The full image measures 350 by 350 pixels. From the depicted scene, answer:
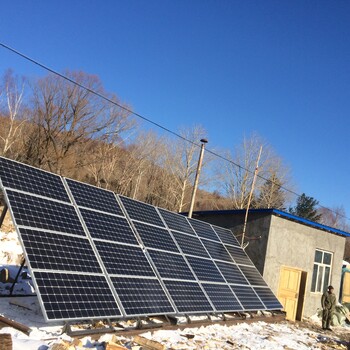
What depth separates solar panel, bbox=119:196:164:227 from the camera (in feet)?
32.1

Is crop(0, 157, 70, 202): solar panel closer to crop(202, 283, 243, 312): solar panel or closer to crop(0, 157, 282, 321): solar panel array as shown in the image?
crop(0, 157, 282, 321): solar panel array

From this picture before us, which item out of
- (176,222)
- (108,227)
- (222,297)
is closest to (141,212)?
(176,222)

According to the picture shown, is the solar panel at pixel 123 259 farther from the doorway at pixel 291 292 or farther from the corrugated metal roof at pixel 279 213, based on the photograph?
the doorway at pixel 291 292

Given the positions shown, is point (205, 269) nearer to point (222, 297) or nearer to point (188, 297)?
point (222, 297)

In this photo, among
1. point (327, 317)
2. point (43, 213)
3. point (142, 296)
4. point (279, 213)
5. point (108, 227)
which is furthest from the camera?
point (279, 213)

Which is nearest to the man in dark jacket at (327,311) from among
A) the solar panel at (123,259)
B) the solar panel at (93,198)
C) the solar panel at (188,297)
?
the solar panel at (188,297)

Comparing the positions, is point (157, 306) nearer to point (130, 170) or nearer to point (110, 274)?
point (110, 274)

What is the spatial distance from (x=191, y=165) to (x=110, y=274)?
37.2 metres

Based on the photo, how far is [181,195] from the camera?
141 ft

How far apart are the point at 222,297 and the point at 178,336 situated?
259cm

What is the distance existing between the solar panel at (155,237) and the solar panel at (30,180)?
2170 millimetres

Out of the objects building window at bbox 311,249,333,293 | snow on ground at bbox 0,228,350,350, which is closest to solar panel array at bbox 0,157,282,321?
snow on ground at bbox 0,228,350,350

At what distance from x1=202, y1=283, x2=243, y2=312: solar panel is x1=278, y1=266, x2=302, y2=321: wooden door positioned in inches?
239

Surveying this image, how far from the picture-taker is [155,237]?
9.73 m
